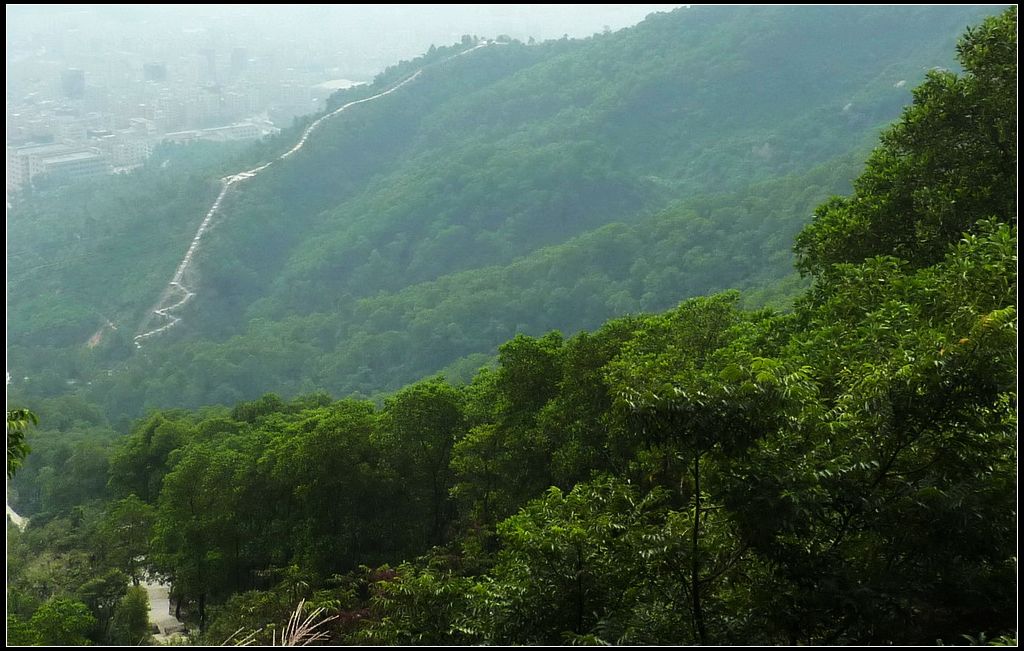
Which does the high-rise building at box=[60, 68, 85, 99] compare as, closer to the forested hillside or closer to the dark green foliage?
the forested hillside

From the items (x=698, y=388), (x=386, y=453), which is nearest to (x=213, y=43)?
(x=386, y=453)

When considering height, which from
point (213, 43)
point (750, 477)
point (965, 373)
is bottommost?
point (750, 477)

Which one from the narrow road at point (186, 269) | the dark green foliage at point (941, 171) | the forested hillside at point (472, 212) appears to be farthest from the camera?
the narrow road at point (186, 269)

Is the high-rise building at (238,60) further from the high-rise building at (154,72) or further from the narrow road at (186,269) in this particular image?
the narrow road at (186,269)

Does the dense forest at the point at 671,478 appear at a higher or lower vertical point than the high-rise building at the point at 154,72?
lower

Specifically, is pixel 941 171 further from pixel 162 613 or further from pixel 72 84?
pixel 72 84

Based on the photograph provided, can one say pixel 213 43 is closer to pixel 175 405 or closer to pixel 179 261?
pixel 179 261

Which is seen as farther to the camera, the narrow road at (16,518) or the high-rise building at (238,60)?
the high-rise building at (238,60)

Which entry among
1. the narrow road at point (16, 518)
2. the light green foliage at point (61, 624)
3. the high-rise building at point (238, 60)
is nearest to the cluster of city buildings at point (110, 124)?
the high-rise building at point (238, 60)
